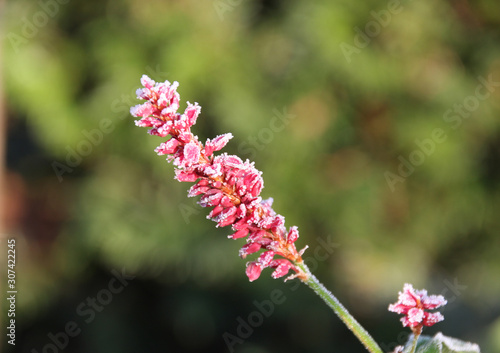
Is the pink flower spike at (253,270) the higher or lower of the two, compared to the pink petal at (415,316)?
higher

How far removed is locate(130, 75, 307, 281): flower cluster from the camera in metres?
0.54

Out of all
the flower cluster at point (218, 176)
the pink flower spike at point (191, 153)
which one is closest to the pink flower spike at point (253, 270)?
the flower cluster at point (218, 176)

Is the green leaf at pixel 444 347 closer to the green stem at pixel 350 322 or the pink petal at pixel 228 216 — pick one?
the green stem at pixel 350 322

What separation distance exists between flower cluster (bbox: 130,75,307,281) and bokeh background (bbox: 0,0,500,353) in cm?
176

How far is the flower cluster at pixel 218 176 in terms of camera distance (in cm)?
54

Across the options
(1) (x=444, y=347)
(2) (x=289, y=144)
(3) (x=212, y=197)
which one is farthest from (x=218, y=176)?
(2) (x=289, y=144)

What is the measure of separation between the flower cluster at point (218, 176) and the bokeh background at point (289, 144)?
1.76m

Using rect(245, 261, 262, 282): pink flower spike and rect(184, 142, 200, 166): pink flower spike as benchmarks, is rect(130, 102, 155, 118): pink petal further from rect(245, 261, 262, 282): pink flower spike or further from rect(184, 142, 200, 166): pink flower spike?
rect(245, 261, 262, 282): pink flower spike

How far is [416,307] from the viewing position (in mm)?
592

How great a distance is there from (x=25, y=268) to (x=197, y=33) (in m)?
1.26

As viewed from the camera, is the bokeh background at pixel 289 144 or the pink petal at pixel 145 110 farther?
the bokeh background at pixel 289 144

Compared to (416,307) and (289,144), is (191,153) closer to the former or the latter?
(416,307)

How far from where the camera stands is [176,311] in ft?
8.58

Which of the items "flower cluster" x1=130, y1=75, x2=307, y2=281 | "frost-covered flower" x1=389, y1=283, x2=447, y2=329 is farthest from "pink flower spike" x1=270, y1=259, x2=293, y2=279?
"frost-covered flower" x1=389, y1=283, x2=447, y2=329
